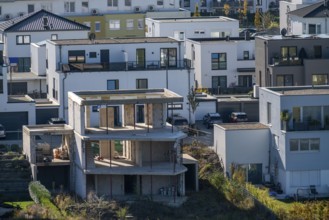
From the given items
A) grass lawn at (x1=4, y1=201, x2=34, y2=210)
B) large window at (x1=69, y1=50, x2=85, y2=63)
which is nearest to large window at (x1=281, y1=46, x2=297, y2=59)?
large window at (x1=69, y1=50, x2=85, y2=63)

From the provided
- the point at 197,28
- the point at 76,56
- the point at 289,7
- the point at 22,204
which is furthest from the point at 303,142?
the point at 289,7

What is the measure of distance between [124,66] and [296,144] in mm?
9428

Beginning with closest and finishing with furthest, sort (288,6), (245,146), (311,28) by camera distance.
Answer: (245,146), (311,28), (288,6)

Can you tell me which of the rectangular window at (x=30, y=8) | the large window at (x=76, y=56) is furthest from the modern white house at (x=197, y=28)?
the large window at (x=76, y=56)

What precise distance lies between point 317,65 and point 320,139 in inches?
364

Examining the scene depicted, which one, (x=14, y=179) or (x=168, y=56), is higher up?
(x=168, y=56)

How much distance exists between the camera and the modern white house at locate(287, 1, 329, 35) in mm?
59844

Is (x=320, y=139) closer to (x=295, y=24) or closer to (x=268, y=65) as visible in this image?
(x=268, y=65)

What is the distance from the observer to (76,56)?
49.8 meters

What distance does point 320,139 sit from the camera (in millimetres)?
41875

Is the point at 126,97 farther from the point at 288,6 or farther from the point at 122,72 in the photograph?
the point at 288,6

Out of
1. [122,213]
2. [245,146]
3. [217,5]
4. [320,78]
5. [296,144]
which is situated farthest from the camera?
[217,5]

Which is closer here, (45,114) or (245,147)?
(245,147)

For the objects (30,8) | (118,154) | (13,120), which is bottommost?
(118,154)
